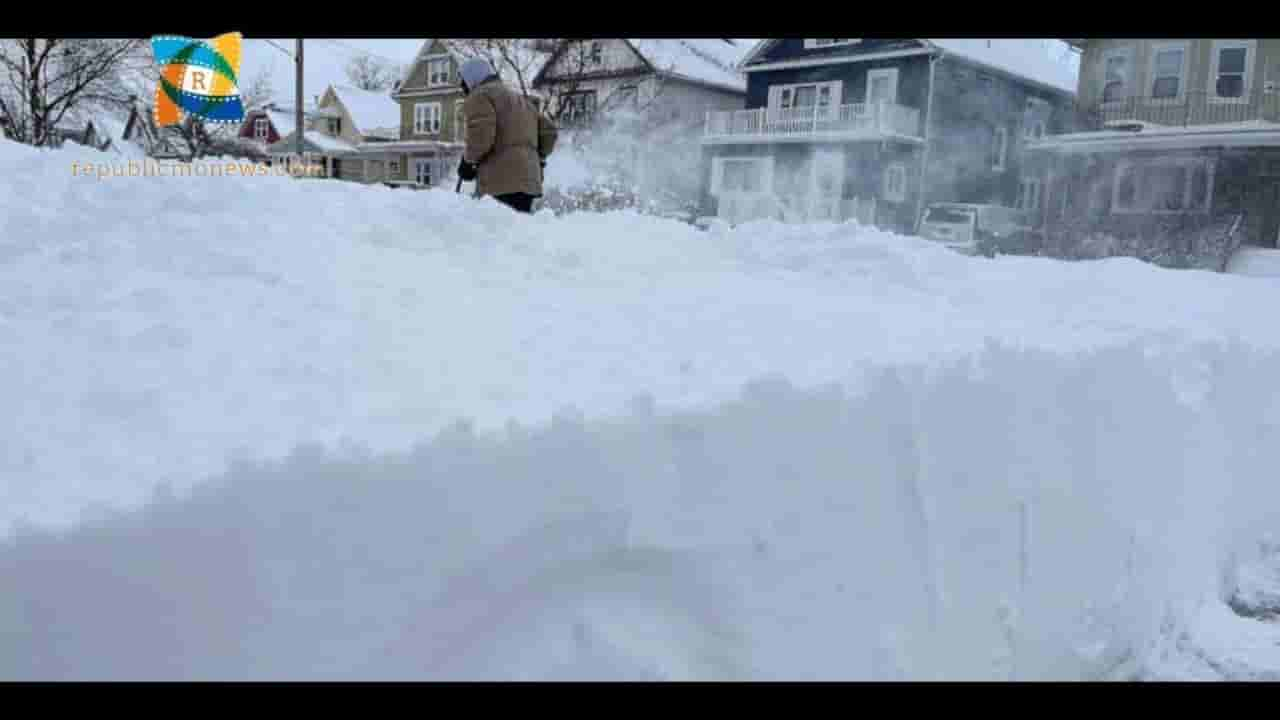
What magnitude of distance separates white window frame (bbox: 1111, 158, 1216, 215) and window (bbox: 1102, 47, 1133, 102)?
1722mm

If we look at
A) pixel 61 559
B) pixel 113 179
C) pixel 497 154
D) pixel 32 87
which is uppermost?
pixel 32 87

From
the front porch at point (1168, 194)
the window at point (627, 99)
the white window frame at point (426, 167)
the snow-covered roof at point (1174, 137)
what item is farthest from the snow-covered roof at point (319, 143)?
the front porch at point (1168, 194)

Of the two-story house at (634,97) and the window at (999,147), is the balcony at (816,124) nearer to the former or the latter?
the two-story house at (634,97)

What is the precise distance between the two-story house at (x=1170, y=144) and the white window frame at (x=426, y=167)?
78.8 feet

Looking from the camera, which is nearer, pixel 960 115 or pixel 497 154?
pixel 497 154

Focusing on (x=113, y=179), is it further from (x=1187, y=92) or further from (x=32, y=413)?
(x=1187, y=92)

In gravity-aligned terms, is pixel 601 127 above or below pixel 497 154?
above

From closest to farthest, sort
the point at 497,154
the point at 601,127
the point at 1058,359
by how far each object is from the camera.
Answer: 1. the point at 1058,359
2. the point at 497,154
3. the point at 601,127

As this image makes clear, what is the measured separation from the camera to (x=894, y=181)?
77.5 ft

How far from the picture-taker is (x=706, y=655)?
6.35ft

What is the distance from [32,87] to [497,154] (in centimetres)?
1990

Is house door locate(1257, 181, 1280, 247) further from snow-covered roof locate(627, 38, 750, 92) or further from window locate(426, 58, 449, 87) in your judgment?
window locate(426, 58, 449, 87)

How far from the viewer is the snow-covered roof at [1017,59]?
23.3m


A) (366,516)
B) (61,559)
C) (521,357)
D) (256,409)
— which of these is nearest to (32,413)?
(256,409)
